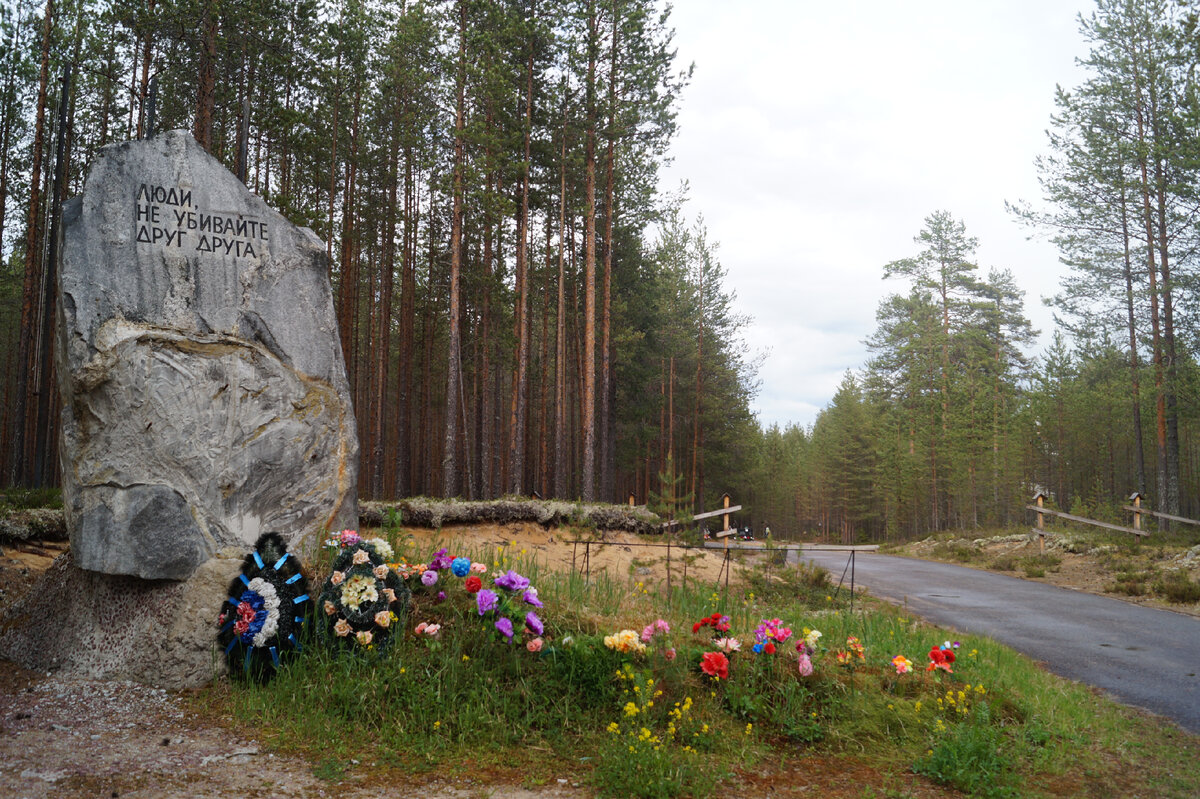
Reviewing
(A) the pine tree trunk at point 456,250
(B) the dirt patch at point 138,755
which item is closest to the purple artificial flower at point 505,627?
(B) the dirt patch at point 138,755

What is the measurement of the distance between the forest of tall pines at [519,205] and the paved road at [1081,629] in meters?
4.64

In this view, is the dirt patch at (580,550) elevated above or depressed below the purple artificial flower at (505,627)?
below

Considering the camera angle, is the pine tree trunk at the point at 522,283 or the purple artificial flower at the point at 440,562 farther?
the pine tree trunk at the point at 522,283

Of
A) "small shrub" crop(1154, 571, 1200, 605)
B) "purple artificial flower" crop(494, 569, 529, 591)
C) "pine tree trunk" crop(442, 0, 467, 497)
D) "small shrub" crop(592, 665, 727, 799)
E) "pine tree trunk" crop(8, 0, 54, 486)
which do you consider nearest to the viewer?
"small shrub" crop(592, 665, 727, 799)

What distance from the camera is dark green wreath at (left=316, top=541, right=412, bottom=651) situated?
5434mm

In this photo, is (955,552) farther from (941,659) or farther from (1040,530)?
(941,659)

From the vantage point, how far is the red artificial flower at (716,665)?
17.1 feet

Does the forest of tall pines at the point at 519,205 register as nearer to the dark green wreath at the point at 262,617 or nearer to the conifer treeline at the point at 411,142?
the conifer treeline at the point at 411,142

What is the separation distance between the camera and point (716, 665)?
17.1ft

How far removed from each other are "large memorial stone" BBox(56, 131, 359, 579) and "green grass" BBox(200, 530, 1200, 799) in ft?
4.73

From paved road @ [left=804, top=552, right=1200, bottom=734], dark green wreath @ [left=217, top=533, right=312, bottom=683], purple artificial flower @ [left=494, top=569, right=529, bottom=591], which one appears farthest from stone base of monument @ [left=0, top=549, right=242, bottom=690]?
paved road @ [left=804, top=552, right=1200, bottom=734]

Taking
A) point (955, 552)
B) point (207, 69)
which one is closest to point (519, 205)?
point (207, 69)

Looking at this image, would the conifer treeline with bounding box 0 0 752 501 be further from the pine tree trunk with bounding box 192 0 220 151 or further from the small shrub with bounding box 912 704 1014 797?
the small shrub with bounding box 912 704 1014 797

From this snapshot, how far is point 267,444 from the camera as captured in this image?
6.35 m
